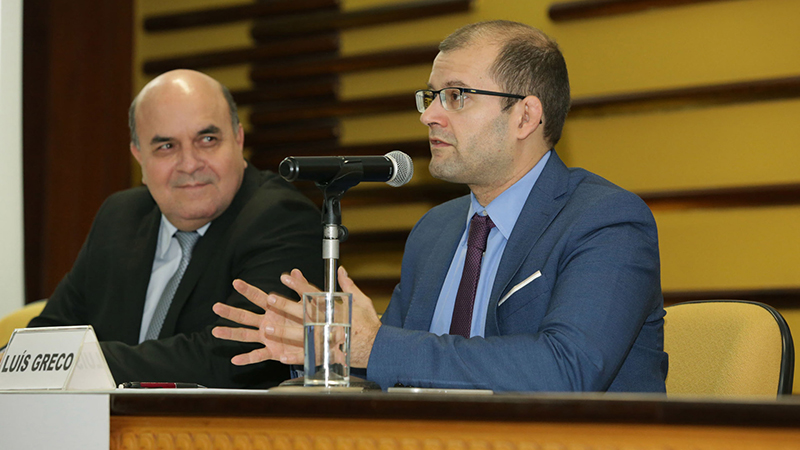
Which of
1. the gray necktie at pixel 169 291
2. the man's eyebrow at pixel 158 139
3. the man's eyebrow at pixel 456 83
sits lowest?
the gray necktie at pixel 169 291

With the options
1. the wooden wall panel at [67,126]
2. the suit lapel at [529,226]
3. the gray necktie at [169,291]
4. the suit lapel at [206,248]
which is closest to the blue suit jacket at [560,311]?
the suit lapel at [529,226]

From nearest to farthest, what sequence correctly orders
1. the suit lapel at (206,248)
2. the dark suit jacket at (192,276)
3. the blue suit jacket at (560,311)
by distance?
the blue suit jacket at (560,311), the dark suit jacket at (192,276), the suit lapel at (206,248)

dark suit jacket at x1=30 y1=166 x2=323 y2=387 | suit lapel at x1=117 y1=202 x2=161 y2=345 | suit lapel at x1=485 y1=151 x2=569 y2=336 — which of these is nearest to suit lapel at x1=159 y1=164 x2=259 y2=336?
dark suit jacket at x1=30 y1=166 x2=323 y2=387

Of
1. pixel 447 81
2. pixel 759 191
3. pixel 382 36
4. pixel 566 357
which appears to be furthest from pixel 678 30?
pixel 566 357

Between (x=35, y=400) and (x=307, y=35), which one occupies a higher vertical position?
(x=307, y=35)

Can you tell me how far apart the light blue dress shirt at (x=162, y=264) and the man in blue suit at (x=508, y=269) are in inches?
32.9

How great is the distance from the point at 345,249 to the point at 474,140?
77.7 inches

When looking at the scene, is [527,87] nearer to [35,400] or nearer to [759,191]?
[35,400]

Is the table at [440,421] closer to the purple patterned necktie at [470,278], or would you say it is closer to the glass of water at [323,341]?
the glass of water at [323,341]

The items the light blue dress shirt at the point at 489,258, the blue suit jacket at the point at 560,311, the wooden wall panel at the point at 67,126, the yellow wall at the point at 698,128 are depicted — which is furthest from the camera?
the wooden wall panel at the point at 67,126

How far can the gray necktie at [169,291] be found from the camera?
244 centimetres

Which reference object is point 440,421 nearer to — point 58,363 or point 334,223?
point 334,223

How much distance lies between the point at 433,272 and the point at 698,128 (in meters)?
→ 1.65

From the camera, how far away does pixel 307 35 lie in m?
3.95
